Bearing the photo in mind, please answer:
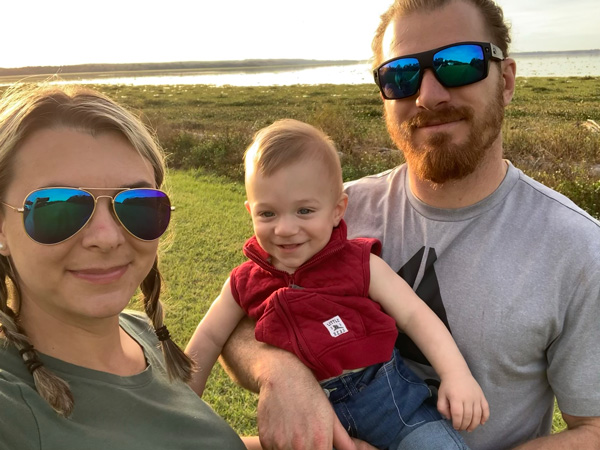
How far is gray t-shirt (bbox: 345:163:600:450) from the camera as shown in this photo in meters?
2.06

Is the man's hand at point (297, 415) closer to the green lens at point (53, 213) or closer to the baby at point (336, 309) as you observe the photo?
the baby at point (336, 309)

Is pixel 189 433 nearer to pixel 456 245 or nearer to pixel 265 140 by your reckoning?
pixel 265 140

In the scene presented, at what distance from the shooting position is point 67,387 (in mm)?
1493

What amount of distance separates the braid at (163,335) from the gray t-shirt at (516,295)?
1035 mm

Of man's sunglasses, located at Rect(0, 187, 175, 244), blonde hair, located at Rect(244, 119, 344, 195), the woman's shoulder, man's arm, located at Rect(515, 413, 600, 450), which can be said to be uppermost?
blonde hair, located at Rect(244, 119, 344, 195)

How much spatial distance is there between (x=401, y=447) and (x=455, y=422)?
0.86ft

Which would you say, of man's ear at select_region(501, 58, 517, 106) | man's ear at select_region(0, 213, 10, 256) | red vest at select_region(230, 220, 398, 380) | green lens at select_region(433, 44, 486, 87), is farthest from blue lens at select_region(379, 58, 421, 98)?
man's ear at select_region(0, 213, 10, 256)

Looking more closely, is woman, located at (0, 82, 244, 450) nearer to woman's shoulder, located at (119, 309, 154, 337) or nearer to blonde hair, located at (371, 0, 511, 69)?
woman's shoulder, located at (119, 309, 154, 337)

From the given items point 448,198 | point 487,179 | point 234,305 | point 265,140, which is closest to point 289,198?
point 265,140

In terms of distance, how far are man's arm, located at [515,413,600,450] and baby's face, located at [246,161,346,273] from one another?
4.25 feet

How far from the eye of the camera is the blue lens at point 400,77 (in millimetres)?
2531

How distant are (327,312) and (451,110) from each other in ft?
4.06

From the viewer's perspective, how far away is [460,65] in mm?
2447

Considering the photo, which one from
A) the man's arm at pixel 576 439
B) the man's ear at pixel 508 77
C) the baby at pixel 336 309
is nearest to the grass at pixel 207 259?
the baby at pixel 336 309
